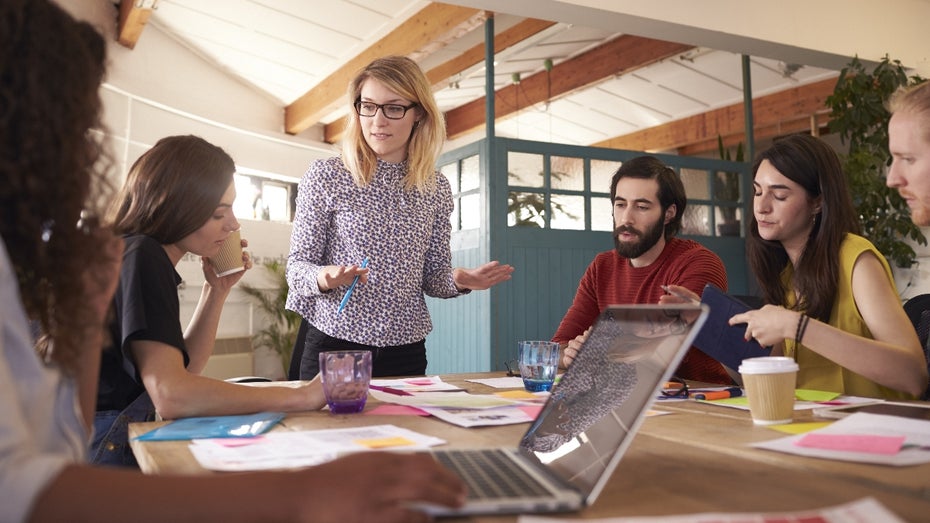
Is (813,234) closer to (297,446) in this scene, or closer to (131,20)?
(297,446)

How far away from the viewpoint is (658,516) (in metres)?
0.63

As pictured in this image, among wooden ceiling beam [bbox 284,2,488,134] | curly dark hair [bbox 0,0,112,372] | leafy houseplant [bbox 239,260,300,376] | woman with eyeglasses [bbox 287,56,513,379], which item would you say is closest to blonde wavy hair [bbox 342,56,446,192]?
woman with eyeglasses [bbox 287,56,513,379]

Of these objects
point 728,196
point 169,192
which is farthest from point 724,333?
point 728,196

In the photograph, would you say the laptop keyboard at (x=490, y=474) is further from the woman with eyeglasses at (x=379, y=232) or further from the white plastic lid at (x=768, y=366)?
the woman with eyeglasses at (x=379, y=232)

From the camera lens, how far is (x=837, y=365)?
174 centimetres

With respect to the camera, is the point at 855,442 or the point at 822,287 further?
the point at 822,287

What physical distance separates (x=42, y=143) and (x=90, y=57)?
0.11 m

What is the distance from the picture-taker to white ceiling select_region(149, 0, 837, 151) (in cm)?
527

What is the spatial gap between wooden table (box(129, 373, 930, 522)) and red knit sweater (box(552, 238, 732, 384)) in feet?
3.90

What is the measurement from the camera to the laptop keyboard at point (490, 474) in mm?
664

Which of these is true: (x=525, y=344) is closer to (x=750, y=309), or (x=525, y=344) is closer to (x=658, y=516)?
(x=750, y=309)

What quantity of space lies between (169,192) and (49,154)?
0.85m

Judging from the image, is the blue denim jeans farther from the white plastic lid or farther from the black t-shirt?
the white plastic lid

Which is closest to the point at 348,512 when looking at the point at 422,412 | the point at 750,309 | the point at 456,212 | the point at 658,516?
the point at 658,516
